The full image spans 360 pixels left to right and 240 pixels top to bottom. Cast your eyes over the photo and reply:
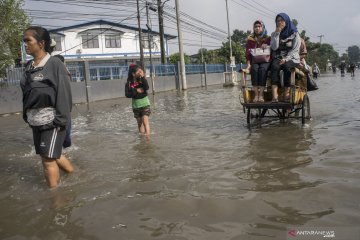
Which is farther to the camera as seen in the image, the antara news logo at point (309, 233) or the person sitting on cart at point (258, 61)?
the person sitting on cart at point (258, 61)

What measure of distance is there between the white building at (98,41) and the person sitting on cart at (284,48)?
129 feet

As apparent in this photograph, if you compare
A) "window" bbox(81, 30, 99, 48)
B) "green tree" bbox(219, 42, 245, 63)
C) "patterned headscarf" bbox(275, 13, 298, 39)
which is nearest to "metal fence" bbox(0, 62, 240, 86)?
"patterned headscarf" bbox(275, 13, 298, 39)

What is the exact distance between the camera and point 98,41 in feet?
153

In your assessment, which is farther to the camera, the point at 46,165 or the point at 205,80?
the point at 205,80

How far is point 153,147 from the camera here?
653 centimetres

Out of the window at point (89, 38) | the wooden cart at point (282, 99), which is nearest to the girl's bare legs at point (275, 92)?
the wooden cart at point (282, 99)

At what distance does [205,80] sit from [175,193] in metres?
32.0

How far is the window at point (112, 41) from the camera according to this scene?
47.3 metres

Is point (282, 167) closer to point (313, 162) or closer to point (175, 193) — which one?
point (313, 162)

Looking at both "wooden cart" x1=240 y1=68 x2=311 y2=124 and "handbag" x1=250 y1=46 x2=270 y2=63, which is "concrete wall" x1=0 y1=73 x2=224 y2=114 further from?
"handbag" x1=250 y1=46 x2=270 y2=63

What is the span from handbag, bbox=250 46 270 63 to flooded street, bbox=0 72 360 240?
159 cm

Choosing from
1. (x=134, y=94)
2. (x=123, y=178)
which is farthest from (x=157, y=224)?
(x=134, y=94)

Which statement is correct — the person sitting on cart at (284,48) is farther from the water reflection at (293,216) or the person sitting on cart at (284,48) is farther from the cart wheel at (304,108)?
the water reflection at (293,216)

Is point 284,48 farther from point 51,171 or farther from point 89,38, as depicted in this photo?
point 89,38
